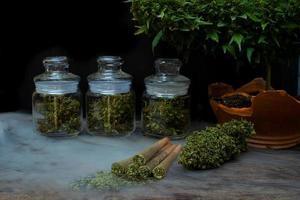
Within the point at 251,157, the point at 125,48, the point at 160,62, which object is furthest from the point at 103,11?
the point at 251,157

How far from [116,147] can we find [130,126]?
14 centimetres

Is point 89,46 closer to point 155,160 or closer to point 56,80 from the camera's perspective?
point 56,80

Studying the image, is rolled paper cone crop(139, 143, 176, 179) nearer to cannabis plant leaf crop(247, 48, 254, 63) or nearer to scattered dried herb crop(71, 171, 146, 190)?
scattered dried herb crop(71, 171, 146, 190)

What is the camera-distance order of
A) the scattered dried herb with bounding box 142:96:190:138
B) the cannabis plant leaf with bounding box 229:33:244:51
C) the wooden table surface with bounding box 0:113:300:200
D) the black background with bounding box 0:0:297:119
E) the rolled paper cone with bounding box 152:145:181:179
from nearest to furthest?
the wooden table surface with bounding box 0:113:300:200 → the rolled paper cone with bounding box 152:145:181:179 → the cannabis plant leaf with bounding box 229:33:244:51 → the scattered dried herb with bounding box 142:96:190:138 → the black background with bounding box 0:0:297:119

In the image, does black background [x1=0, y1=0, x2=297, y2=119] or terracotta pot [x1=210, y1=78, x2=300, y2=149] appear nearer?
terracotta pot [x1=210, y1=78, x2=300, y2=149]

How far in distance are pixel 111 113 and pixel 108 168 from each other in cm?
32

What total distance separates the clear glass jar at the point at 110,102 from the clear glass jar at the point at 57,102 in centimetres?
5

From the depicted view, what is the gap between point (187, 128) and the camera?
181cm

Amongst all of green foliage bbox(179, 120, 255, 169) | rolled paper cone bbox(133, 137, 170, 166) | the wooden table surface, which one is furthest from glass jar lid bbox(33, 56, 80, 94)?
green foliage bbox(179, 120, 255, 169)

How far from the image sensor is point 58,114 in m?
1.78

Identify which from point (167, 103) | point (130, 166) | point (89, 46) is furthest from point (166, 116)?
point (89, 46)

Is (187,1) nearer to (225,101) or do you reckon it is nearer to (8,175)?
(225,101)

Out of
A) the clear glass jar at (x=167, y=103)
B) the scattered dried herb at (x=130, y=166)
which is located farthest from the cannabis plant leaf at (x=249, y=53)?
the scattered dried herb at (x=130, y=166)

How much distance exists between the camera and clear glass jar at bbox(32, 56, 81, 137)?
1774mm
